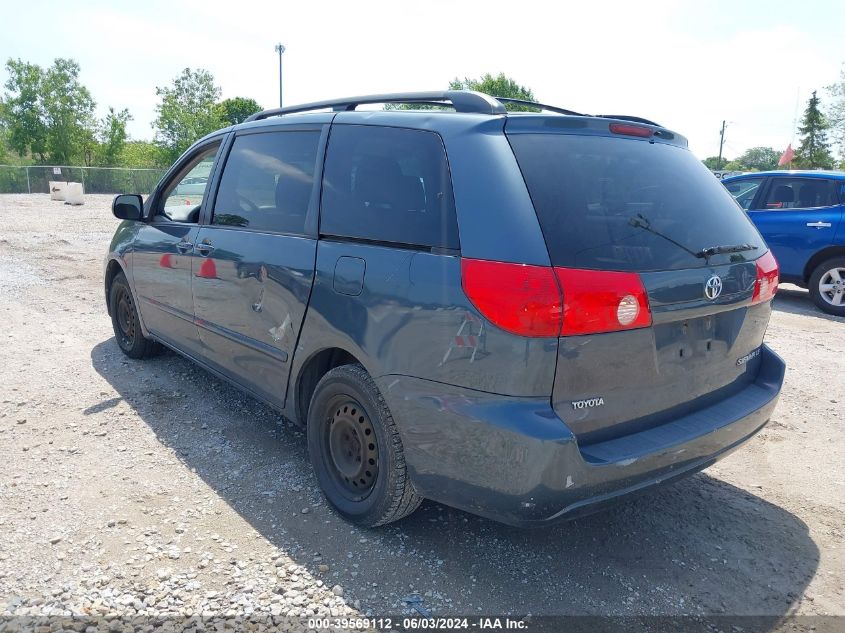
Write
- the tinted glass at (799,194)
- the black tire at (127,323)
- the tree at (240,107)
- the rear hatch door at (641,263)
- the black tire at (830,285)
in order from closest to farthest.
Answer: the rear hatch door at (641,263), the black tire at (127,323), the black tire at (830,285), the tinted glass at (799,194), the tree at (240,107)

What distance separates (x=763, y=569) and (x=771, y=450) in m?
1.38

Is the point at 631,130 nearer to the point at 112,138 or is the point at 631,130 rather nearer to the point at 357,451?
the point at 357,451

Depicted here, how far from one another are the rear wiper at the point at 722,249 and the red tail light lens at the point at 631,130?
0.62 metres

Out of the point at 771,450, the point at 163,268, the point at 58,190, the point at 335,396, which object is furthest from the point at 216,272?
the point at 58,190

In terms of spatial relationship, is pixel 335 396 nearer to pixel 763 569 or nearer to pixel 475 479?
pixel 475 479

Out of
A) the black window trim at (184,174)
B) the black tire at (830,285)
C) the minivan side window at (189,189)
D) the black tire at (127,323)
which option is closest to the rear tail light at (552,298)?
the black window trim at (184,174)

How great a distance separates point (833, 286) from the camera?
811 cm

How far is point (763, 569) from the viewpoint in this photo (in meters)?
2.78

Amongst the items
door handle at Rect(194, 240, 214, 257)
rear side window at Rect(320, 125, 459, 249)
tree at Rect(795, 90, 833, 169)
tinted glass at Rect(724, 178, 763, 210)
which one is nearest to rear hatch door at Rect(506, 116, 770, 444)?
rear side window at Rect(320, 125, 459, 249)

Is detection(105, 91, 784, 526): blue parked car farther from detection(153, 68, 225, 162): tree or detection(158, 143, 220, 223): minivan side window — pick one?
detection(153, 68, 225, 162): tree

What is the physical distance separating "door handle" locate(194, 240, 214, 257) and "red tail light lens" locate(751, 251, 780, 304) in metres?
2.98

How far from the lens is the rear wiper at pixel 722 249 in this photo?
2619 mm

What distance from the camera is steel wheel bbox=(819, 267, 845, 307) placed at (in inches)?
316

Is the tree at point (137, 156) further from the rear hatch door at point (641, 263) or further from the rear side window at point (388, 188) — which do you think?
the rear hatch door at point (641, 263)
